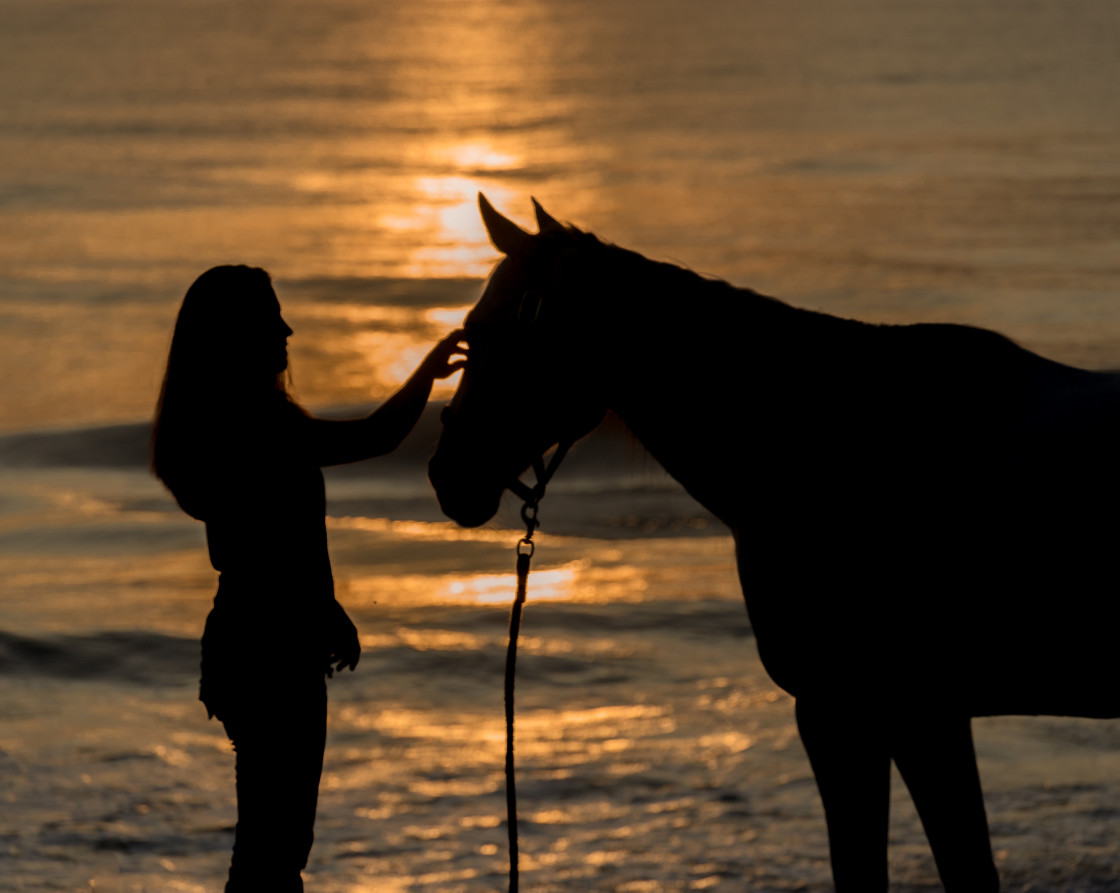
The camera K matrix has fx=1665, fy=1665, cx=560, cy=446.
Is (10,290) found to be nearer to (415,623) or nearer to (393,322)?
(393,322)

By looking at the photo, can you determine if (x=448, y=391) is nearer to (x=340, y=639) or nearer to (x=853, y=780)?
(x=340, y=639)

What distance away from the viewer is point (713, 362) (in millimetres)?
3748

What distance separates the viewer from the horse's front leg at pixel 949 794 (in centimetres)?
371

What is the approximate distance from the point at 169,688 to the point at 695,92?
2732 cm

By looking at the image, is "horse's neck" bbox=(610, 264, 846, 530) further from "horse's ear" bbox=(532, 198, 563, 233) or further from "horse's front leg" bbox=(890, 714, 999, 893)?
"horse's front leg" bbox=(890, 714, 999, 893)

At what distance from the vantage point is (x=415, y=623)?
7.94 meters

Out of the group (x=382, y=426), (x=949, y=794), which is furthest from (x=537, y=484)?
(x=949, y=794)

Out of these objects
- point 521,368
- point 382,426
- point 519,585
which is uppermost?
point 521,368

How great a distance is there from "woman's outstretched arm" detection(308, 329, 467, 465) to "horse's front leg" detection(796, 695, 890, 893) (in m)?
1.13

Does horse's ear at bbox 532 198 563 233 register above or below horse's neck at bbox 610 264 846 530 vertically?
above

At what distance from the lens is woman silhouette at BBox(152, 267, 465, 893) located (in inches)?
153

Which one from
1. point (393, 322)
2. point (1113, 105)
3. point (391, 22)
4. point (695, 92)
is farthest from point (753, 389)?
point (391, 22)

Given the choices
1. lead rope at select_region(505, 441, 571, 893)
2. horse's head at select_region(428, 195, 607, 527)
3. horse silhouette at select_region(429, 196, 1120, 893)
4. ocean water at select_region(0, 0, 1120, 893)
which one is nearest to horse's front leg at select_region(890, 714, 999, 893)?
horse silhouette at select_region(429, 196, 1120, 893)

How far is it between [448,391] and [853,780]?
346 inches
